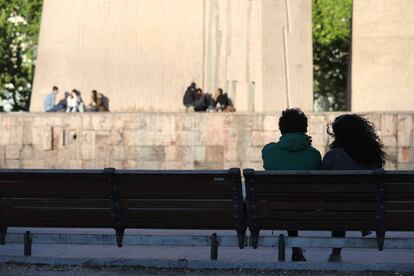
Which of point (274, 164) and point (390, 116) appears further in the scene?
point (390, 116)

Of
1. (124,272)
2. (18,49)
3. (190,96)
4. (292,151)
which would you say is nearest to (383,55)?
(190,96)

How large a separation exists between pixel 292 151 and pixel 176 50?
1905cm

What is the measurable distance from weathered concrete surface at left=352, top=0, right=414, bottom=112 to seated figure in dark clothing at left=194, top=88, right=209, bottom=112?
348 cm

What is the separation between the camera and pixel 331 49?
5612 centimetres

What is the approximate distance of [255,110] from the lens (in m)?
29.2

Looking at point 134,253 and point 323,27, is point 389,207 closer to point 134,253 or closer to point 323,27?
point 134,253

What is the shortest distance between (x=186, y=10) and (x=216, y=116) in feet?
9.99

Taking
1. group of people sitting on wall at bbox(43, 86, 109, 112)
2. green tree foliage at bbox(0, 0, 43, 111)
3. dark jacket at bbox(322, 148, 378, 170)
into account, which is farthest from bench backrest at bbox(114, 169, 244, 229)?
green tree foliage at bbox(0, 0, 43, 111)

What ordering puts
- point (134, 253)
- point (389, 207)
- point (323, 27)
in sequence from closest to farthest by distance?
point (389, 207), point (134, 253), point (323, 27)

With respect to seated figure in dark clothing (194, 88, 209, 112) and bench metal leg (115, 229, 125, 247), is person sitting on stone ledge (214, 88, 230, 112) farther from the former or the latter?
bench metal leg (115, 229, 125, 247)

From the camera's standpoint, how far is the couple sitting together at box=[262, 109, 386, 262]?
1048 centimetres

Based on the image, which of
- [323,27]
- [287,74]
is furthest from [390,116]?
[323,27]

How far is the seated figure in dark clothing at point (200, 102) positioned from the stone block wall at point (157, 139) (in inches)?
29.8

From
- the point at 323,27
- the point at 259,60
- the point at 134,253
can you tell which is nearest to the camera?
the point at 134,253
